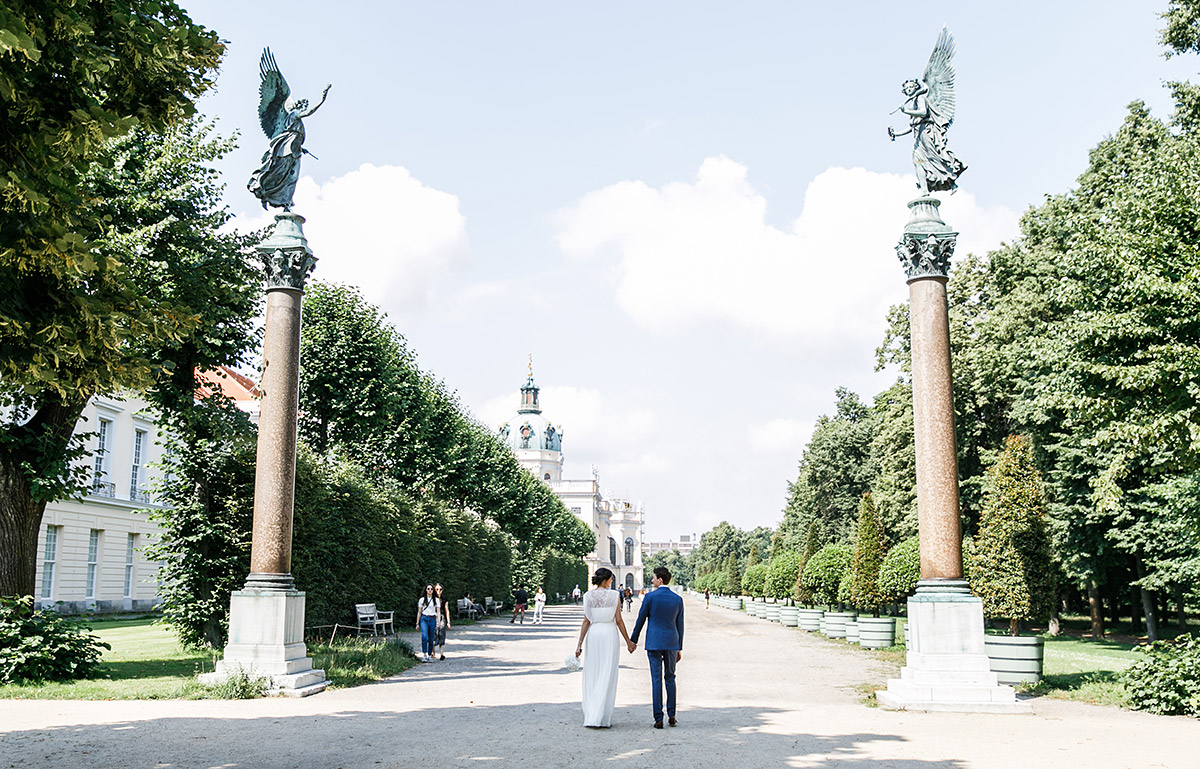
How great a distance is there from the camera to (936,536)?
1402cm

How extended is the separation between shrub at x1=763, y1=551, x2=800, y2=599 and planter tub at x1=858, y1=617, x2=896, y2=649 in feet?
76.0

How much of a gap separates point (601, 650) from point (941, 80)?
36.8ft

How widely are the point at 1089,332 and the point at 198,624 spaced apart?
→ 61.1 ft

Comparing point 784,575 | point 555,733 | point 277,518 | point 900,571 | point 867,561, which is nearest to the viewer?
point 555,733

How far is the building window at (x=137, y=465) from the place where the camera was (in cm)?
4375

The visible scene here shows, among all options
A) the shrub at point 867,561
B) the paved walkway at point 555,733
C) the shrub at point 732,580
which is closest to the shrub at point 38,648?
the paved walkway at point 555,733

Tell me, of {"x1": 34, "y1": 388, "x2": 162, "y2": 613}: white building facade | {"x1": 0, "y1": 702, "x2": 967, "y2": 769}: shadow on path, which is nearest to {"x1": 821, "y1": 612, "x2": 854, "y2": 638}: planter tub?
{"x1": 0, "y1": 702, "x2": 967, "y2": 769}: shadow on path

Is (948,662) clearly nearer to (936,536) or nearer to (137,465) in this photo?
(936,536)

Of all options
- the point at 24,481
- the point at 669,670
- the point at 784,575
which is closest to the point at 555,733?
the point at 669,670

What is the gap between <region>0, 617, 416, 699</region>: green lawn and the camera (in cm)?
1333

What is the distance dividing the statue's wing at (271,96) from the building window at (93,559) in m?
30.5

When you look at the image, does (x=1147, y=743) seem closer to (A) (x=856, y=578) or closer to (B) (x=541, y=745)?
(B) (x=541, y=745)

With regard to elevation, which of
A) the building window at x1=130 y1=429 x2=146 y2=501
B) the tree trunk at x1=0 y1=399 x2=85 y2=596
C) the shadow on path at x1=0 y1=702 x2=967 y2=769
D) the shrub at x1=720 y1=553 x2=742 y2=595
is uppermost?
the building window at x1=130 y1=429 x2=146 y2=501

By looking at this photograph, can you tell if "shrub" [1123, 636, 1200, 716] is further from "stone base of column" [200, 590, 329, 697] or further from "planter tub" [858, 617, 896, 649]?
"planter tub" [858, 617, 896, 649]
